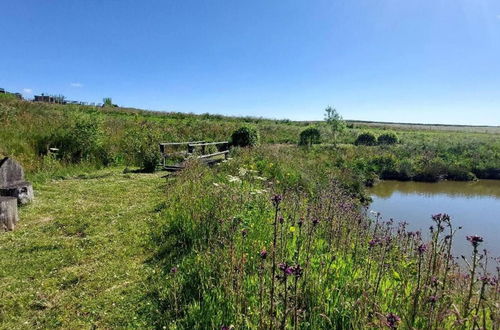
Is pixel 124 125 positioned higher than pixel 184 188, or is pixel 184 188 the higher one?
pixel 124 125

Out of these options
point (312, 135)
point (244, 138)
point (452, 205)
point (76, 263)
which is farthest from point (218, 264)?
point (312, 135)

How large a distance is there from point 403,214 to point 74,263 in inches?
449

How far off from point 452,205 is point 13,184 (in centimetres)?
1607

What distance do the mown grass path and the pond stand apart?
23.0 ft

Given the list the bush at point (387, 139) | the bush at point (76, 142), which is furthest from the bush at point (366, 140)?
the bush at point (76, 142)

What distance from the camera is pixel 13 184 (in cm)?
777

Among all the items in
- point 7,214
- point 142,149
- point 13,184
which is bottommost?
point 7,214

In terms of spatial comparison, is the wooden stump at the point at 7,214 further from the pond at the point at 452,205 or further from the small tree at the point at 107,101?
the small tree at the point at 107,101

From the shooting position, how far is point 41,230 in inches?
245

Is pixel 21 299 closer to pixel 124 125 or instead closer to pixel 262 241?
pixel 262 241

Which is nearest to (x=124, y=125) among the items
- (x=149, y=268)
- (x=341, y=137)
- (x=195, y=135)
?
(x=195, y=135)

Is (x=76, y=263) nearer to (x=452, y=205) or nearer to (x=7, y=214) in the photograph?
(x=7, y=214)

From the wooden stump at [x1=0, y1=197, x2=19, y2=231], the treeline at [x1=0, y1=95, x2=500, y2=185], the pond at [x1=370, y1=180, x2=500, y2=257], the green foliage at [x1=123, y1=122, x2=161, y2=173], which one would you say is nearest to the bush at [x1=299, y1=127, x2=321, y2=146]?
the treeline at [x1=0, y1=95, x2=500, y2=185]

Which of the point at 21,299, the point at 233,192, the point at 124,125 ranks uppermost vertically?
the point at 124,125
